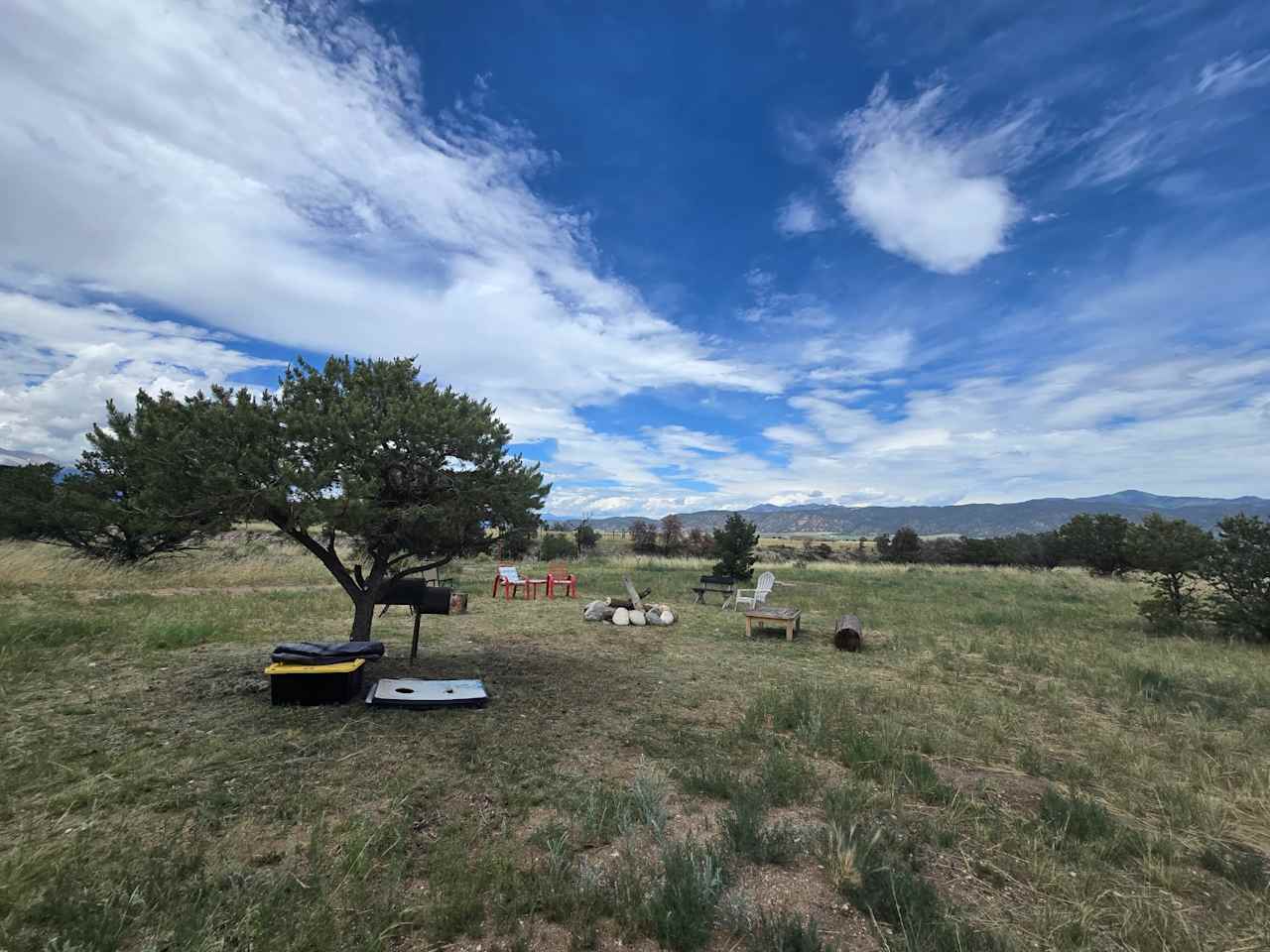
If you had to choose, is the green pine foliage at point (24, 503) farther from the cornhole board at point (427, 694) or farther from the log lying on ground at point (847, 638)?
the log lying on ground at point (847, 638)

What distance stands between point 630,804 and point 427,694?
11.4 ft

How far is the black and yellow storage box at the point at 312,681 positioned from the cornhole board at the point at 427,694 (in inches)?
14.3

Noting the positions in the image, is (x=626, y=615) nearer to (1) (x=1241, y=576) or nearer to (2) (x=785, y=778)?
(2) (x=785, y=778)

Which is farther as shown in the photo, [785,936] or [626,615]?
[626,615]

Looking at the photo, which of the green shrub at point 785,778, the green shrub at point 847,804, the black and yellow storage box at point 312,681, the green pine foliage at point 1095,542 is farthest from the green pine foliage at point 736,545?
the green pine foliage at point 1095,542

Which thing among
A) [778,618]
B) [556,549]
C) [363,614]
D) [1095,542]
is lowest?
[778,618]

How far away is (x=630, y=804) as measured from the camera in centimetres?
412

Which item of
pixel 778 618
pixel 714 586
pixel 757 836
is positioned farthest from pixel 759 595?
pixel 757 836

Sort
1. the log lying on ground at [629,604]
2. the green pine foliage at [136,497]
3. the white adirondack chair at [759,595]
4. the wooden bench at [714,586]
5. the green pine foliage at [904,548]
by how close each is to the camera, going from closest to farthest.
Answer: the green pine foliage at [136,497] → the log lying on ground at [629,604] → the white adirondack chair at [759,595] → the wooden bench at [714,586] → the green pine foliage at [904,548]

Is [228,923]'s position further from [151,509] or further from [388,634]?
[388,634]

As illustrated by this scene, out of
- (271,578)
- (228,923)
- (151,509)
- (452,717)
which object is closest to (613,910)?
(228,923)

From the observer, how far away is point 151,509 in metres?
5.78

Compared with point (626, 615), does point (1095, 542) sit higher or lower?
higher

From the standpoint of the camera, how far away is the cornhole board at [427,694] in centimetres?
630
